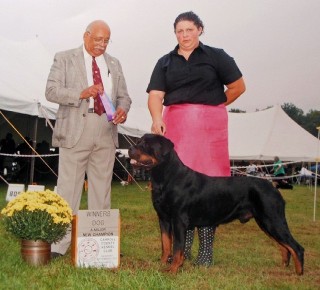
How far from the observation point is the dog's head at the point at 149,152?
2.92m

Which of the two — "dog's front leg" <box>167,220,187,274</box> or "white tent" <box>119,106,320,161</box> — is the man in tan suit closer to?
"dog's front leg" <box>167,220,187,274</box>

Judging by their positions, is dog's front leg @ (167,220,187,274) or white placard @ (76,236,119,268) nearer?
dog's front leg @ (167,220,187,274)

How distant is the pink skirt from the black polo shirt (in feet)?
0.23

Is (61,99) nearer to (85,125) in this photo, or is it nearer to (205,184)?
(85,125)

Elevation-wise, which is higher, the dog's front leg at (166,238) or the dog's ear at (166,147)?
the dog's ear at (166,147)

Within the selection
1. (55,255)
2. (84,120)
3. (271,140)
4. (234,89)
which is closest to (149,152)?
(84,120)

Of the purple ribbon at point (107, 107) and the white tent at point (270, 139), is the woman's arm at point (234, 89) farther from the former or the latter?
the white tent at point (270, 139)

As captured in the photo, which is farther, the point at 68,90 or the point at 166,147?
the point at 68,90

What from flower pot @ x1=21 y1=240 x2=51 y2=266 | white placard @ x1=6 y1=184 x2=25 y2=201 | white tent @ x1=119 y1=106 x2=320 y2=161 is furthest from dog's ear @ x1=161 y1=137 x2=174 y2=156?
white tent @ x1=119 y1=106 x2=320 y2=161

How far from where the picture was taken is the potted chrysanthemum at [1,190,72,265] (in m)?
2.99

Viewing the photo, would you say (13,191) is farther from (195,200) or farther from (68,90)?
(195,200)

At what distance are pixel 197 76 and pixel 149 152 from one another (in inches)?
28.0

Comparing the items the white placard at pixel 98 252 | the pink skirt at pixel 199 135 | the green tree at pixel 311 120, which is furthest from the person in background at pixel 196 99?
the green tree at pixel 311 120

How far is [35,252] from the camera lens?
9.88 feet
